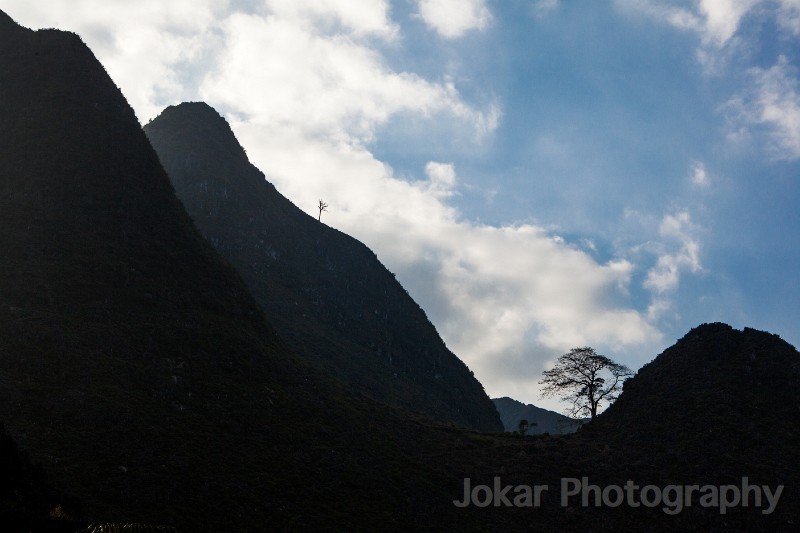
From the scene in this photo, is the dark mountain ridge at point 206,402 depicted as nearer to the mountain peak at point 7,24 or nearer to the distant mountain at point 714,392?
the distant mountain at point 714,392

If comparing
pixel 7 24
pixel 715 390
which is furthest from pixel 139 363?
pixel 7 24

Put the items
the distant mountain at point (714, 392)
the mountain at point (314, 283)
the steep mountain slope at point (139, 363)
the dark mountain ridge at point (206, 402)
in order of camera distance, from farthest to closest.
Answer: the mountain at point (314, 283) < the distant mountain at point (714, 392) < the dark mountain ridge at point (206, 402) < the steep mountain slope at point (139, 363)

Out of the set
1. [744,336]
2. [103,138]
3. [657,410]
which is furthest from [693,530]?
[103,138]

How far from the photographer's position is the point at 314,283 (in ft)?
378

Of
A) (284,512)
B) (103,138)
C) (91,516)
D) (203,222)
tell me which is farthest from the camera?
(203,222)

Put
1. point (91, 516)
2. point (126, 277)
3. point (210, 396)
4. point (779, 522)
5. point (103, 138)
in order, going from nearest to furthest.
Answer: point (91, 516) < point (779, 522) < point (210, 396) < point (126, 277) < point (103, 138)

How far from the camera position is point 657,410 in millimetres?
59719

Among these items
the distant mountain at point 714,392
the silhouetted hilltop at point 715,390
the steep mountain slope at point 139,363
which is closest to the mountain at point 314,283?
the steep mountain slope at point 139,363

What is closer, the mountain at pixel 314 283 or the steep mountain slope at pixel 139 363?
the steep mountain slope at pixel 139 363

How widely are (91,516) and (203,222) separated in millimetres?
86988

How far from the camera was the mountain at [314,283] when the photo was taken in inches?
3732

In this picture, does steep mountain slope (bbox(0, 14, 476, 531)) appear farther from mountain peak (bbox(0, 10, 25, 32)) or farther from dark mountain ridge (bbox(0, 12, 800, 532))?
mountain peak (bbox(0, 10, 25, 32))

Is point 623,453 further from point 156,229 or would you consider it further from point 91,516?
point 156,229

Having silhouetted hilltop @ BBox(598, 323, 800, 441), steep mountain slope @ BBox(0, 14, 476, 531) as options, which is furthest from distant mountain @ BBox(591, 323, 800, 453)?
steep mountain slope @ BBox(0, 14, 476, 531)
